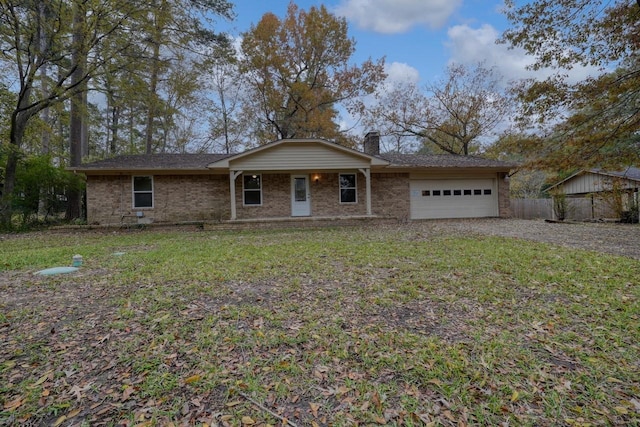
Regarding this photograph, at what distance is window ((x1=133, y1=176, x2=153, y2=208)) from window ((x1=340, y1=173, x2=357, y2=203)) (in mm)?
8060

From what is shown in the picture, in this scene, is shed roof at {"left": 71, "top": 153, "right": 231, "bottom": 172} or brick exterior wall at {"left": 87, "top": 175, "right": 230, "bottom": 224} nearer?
shed roof at {"left": 71, "top": 153, "right": 231, "bottom": 172}

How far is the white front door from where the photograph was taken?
13.9 metres

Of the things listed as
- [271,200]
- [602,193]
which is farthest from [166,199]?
[602,193]

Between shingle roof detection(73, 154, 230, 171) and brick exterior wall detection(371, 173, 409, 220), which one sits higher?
shingle roof detection(73, 154, 230, 171)

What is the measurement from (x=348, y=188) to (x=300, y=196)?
221 cm

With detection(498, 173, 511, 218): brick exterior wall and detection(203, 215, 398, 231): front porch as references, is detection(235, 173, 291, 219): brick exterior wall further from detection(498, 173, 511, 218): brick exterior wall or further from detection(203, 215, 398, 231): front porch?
detection(498, 173, 511, 218): brick exterior wall

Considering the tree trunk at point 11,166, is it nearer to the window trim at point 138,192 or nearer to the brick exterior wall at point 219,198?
the brick exterior wall at point 219,198

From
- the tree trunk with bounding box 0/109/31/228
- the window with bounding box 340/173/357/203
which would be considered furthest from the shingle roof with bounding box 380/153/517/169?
the tree trunk with bounding box 0/109/31/228

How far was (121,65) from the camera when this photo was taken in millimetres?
12047

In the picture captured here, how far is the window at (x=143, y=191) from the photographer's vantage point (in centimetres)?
1303

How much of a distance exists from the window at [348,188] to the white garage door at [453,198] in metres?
2.86

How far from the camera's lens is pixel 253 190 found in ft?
45.3

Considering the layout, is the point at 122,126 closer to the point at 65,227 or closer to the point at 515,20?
the point at 65,227

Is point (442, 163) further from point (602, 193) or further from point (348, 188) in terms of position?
point (602, 193)
